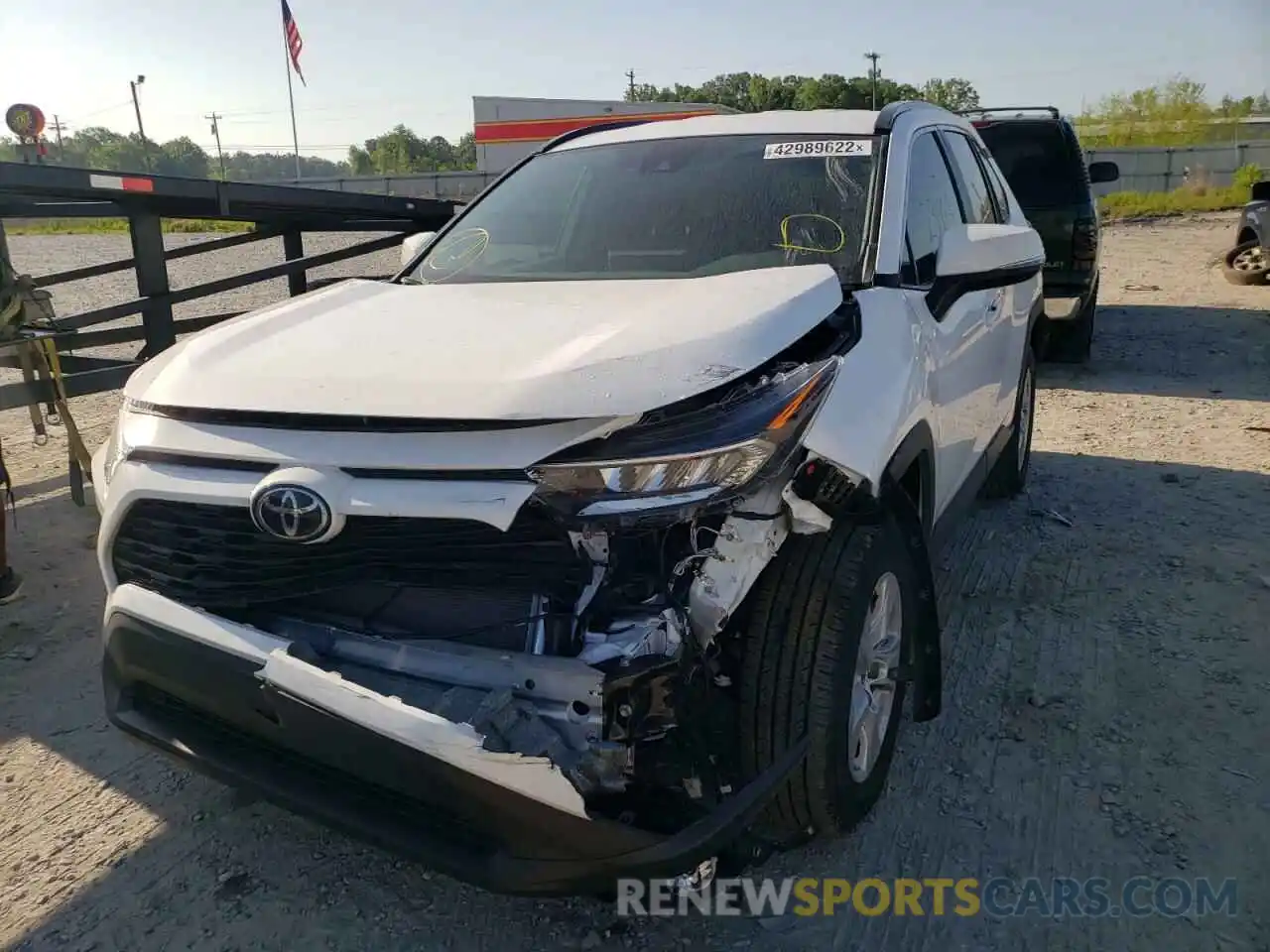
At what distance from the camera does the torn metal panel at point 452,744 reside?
5.86ft

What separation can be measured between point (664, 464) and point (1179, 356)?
8.68 meters

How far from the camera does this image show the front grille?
2.04m

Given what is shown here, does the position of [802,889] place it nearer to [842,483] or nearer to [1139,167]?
[842,483]

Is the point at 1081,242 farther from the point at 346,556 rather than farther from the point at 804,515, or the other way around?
the point at 346,556

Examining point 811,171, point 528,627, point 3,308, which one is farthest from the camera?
point 3,308

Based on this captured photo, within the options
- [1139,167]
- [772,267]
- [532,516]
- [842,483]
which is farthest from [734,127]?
[1139,167]

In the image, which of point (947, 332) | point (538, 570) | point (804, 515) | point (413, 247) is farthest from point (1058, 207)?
point (538, 570)

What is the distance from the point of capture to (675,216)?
3301mm

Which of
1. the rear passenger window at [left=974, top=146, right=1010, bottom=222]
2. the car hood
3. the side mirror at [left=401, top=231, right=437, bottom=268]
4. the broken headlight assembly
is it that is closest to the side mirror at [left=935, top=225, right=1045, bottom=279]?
the car hood

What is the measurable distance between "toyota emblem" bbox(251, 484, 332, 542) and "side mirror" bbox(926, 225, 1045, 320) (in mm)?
1906

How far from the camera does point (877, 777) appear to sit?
2.64 m

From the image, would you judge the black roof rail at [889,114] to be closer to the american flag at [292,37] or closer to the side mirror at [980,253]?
the side mirror at [980,253]

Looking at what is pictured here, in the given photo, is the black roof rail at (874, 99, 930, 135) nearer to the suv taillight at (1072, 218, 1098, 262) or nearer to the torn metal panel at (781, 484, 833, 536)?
the torn metal panel at (781, 484, 833, 536)

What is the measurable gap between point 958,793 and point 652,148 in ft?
8.10
